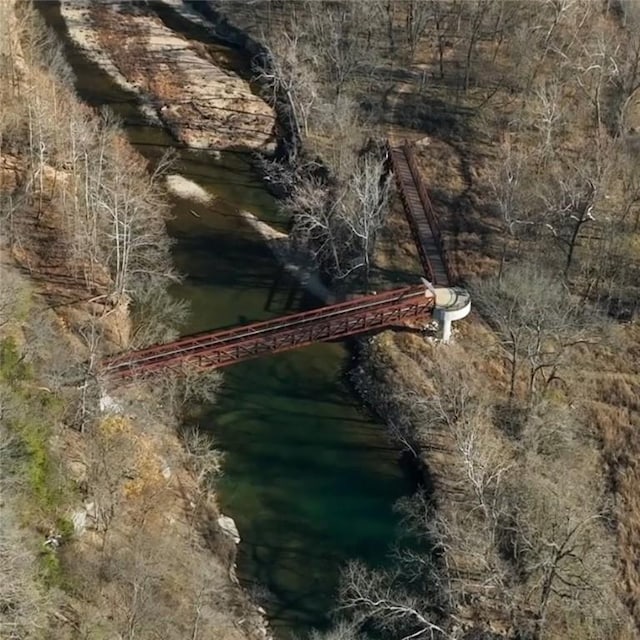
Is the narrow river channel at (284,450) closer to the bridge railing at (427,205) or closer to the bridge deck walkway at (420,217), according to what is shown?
the bridge deck walkway at (420,217)

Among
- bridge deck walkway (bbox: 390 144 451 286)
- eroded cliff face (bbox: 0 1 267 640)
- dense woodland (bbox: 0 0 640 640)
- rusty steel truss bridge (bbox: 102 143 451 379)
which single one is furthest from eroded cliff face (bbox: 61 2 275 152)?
rusty steel truss bridge (bbox: 102 143 451 379)

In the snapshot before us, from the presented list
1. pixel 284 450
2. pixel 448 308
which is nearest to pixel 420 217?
pixel 448 308

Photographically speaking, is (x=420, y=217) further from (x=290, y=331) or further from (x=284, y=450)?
(x=284, y=450)

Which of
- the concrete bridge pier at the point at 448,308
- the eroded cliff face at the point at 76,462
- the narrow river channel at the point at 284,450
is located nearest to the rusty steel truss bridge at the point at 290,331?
the concrete bridge pier at the point at 448,308

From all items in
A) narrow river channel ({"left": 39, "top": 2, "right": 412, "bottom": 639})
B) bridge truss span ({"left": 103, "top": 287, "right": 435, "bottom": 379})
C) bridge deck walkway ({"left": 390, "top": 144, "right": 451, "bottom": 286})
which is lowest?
narrow river channel ({"left": 39, "top": 2, "right": 412, "bottom": 639})

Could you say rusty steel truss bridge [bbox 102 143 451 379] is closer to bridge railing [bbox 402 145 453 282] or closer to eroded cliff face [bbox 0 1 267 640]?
bridge railing [bbox 402 145 453 282]

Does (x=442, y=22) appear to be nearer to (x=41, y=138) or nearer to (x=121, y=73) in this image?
(x=121, y=73)

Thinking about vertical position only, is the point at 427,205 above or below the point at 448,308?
above
